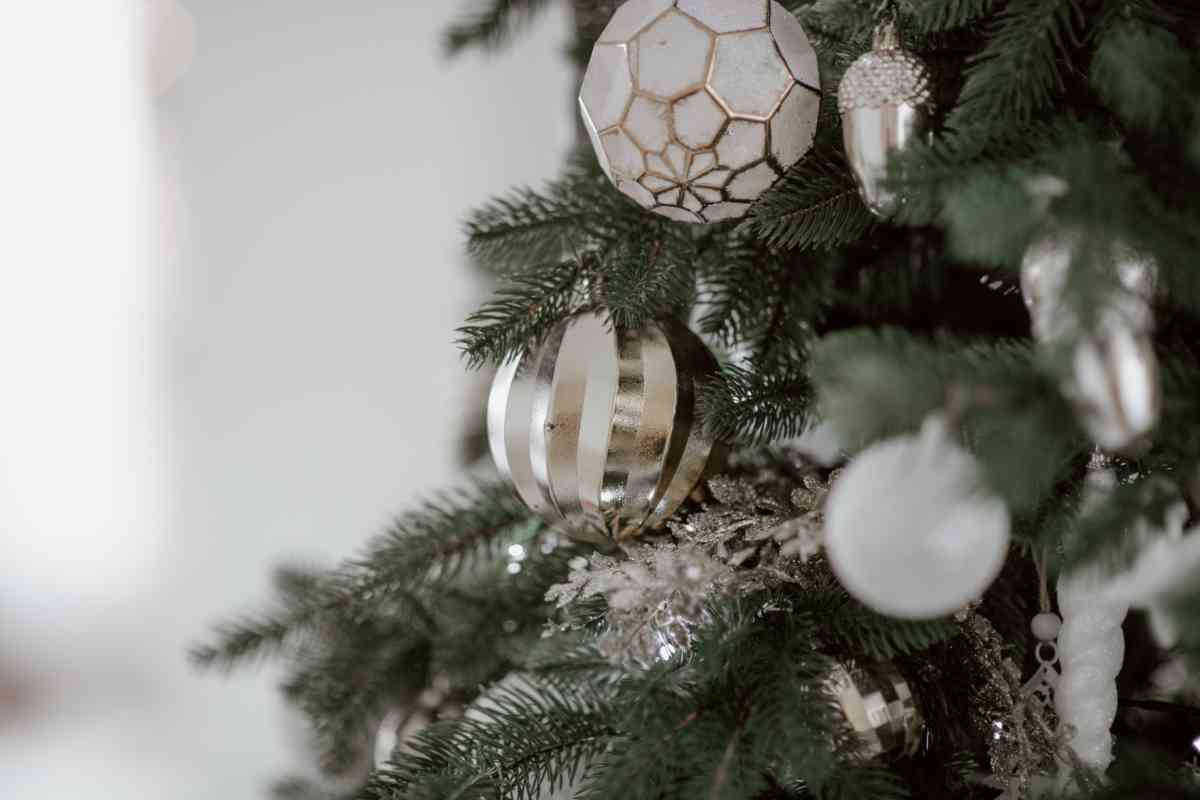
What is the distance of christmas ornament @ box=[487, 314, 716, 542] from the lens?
43 cm

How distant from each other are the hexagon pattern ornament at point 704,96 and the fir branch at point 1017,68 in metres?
0.07

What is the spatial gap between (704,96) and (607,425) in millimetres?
158


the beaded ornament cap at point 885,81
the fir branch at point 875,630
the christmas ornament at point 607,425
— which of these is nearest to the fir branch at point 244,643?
the christmas ornament at point 607,425

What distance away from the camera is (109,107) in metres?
1.36

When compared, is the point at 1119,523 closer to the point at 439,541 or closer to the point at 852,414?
the point at 852,414

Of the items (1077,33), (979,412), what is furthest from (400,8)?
(979,412)

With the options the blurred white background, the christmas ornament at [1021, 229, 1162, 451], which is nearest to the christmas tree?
the christmas ornament at [1021, 229, 1162, 451]

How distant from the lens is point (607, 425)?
1.42 ft

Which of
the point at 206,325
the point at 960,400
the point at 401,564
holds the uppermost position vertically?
the point at 960,400

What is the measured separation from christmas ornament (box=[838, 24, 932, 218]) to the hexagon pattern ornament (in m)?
0.04

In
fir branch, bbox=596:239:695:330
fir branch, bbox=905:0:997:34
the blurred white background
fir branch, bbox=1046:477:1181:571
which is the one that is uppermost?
fir branch, bbox=905:0:997:34

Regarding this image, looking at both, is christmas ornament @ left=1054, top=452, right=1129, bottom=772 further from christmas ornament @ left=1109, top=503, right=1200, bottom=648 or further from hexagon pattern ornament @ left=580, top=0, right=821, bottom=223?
hexagon pattern ornament @ left=580, top=0, right=821, bottom=223

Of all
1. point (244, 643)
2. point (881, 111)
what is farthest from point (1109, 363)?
point (244, 643)

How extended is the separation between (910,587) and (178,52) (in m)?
1.37
